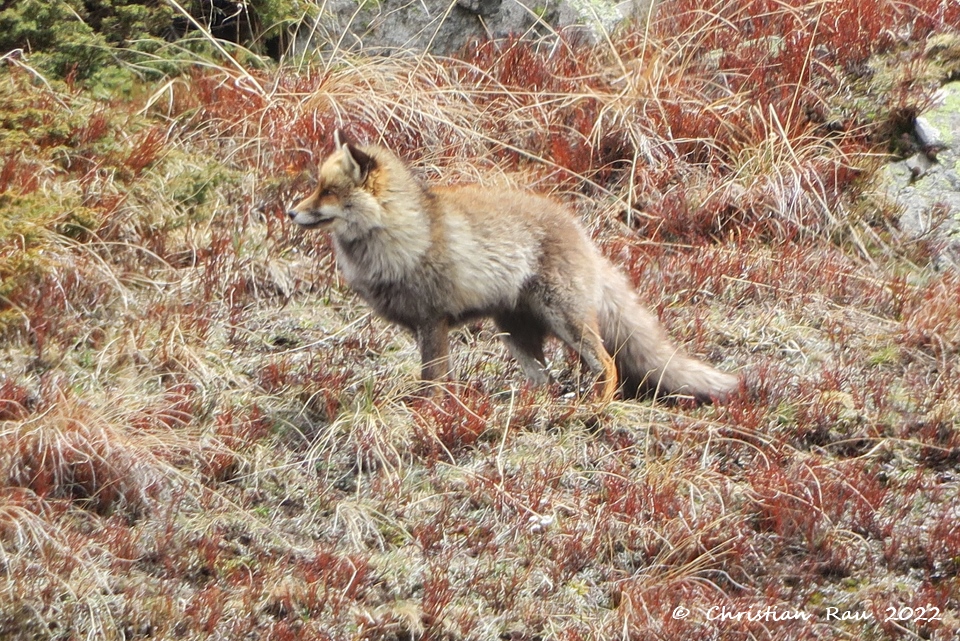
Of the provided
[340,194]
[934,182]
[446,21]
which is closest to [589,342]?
[340,194]

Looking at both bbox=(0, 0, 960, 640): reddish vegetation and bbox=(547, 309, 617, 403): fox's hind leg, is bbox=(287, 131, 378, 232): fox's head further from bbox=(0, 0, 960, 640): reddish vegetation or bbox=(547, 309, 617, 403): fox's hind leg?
bbox=(547, 309, 617, 403): fox's hind leg

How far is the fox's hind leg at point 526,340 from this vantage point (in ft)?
24.6

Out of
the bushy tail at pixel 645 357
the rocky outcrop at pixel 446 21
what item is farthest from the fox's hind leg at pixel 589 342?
the rocky outcrop at pixel 446 21

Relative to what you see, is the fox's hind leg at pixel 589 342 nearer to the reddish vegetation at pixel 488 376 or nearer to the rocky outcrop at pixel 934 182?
the reddish vegetation at pixel 488 376

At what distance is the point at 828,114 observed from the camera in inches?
406

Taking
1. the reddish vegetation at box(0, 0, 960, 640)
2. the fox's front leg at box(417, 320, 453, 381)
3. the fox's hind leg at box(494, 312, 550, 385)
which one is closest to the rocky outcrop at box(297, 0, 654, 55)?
the reddish vegetation at box(0, 0, 960, 640)

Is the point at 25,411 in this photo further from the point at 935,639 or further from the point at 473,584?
the point at 935,639

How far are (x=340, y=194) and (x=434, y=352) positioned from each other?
111 centimetres

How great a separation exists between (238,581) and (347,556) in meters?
0.54

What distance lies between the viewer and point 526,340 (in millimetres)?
7578

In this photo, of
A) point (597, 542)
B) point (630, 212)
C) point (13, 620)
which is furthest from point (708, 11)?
point (13, 620)

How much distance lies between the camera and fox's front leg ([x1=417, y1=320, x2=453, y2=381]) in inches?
277

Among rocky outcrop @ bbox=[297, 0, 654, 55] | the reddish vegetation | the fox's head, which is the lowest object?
the reddish vegetation

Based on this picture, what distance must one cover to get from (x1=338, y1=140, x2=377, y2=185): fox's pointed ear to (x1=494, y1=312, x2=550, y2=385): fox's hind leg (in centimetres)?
128
